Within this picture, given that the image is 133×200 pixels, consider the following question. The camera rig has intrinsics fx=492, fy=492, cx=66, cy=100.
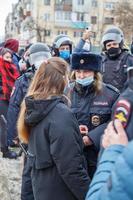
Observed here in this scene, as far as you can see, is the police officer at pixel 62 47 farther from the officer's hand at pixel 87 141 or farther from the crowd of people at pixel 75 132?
the officer's hand at pixel 87 141

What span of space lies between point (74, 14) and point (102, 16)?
4645mm

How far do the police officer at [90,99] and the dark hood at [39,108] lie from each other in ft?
2.17

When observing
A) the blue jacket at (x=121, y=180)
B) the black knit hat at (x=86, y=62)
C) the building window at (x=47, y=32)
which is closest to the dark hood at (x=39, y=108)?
the black knit hat at (x=86, y=62)

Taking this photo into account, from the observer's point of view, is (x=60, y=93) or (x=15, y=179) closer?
(x=60, y=93)

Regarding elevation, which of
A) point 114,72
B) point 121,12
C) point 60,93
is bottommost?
point 121,12

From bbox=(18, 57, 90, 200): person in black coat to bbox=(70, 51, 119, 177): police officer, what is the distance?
1.98 ft

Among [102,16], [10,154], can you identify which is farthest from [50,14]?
[10,154]

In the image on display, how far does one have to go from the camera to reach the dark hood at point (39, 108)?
3.70 meters

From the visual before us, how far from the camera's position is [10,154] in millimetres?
8008

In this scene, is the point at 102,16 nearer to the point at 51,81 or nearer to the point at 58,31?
the point at 58,31

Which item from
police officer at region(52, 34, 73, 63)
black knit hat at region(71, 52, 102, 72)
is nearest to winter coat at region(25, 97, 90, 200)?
black knit hat at region(71, 52, 102, 72)

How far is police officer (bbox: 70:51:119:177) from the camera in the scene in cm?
436

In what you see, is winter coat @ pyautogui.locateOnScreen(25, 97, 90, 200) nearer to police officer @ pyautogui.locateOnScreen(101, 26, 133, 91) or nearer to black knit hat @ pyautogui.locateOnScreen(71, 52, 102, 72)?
black knit hat @ pyautogui.locateOnScreen(71, 52, 102, 72)

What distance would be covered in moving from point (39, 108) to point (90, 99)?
844 mm
